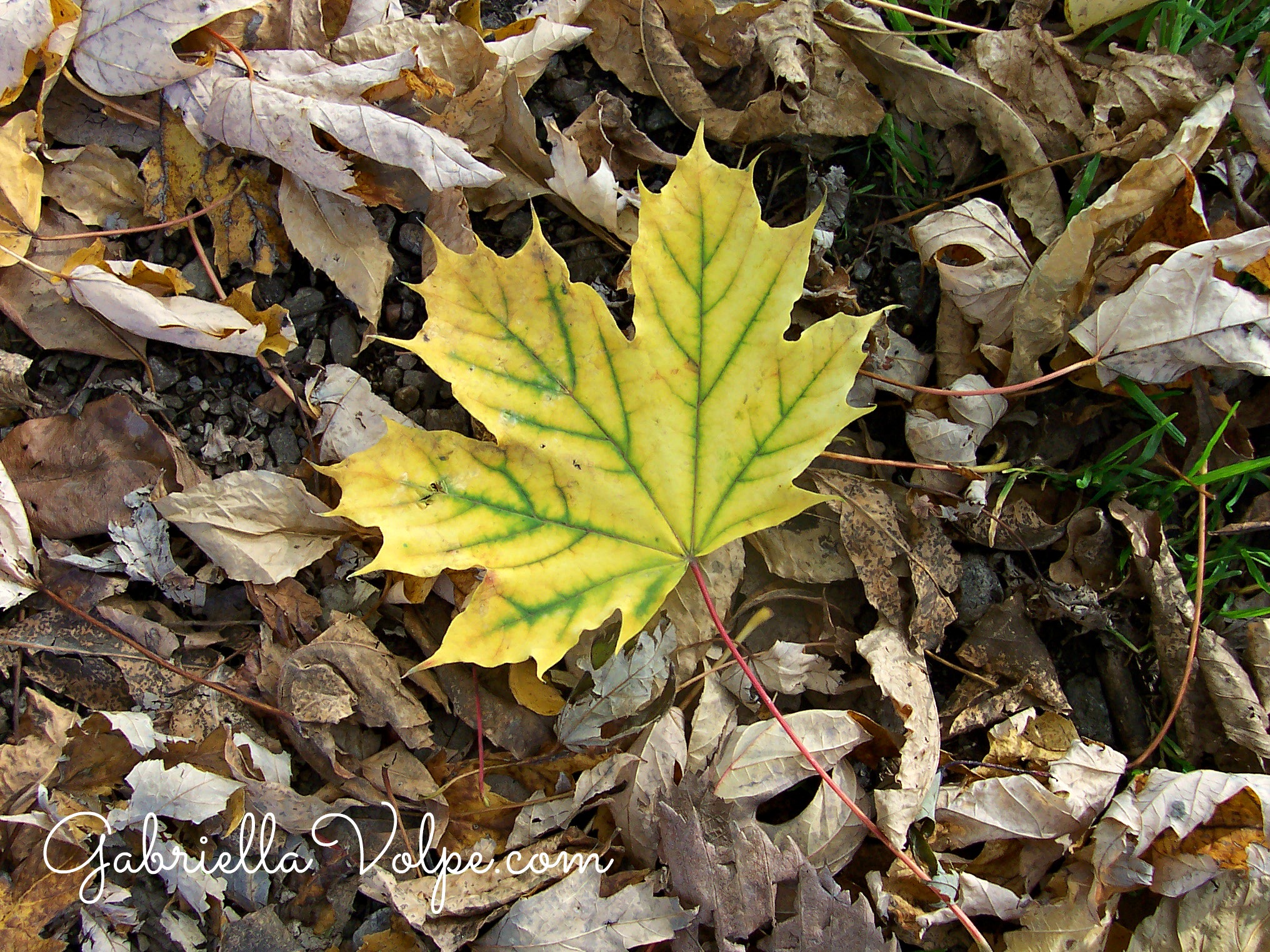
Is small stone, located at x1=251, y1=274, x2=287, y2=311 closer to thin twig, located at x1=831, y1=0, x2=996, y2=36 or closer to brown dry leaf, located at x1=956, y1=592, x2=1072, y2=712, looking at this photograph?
thin twig, located at x1=831, y1=0, x2=996, y2=36

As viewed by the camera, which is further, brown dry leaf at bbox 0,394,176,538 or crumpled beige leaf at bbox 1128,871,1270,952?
brown dry leaf at bbox 0,394,176,538

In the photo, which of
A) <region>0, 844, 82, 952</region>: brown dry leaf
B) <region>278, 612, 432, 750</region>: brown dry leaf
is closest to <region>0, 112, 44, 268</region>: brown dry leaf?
<region>278, 612, 432, 750</region>: brown dry leaf

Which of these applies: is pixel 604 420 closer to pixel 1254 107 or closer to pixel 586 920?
pixel 586 920

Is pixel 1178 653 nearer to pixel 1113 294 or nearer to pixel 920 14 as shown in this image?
pixel 1113 294

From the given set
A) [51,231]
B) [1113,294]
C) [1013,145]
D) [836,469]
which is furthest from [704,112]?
[51,231]

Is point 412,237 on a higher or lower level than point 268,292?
higher

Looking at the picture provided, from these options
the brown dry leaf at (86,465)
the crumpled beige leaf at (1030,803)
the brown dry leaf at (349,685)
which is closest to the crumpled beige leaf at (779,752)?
the crumpled beige leaf at (1030,803)

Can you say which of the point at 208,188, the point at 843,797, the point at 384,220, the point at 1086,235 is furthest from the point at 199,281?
the point at 1086,235
